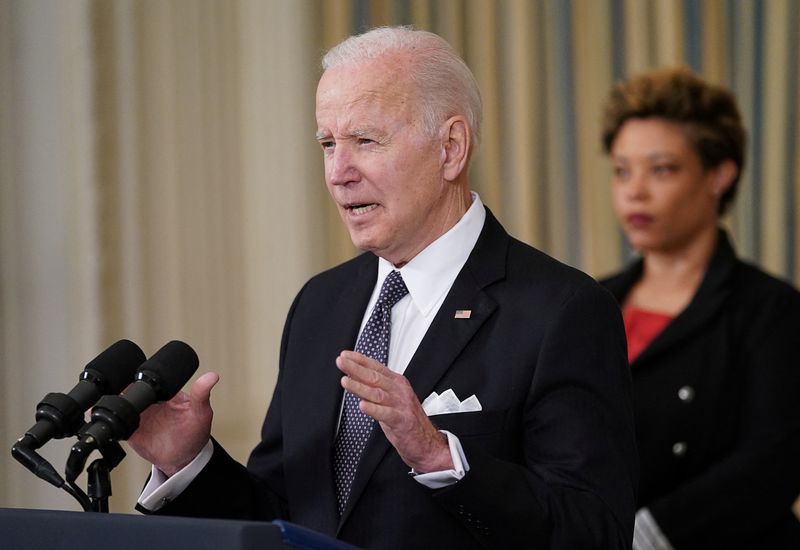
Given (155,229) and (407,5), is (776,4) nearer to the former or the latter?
(407,5)

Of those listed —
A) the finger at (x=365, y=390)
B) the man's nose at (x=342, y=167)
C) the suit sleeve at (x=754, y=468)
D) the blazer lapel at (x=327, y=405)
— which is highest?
the man's nose at (x=342, y=167)

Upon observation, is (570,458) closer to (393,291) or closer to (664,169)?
(393,291)

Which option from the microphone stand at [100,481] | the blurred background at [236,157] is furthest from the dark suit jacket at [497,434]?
the blurred background at [236,157]

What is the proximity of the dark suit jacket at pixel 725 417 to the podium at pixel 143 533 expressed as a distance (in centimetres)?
180

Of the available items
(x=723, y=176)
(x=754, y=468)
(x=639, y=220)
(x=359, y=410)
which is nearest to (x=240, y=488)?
(x=359, y=410)

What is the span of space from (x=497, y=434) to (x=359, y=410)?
0.27 meters

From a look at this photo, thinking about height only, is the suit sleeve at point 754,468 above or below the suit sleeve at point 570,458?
below

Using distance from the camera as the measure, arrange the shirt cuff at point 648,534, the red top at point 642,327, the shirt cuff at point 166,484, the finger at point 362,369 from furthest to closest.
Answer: the red top at point 642,327
the shirt cuff at point 648,534
the shirt cuff at point 166,484
the finger at point 362,369

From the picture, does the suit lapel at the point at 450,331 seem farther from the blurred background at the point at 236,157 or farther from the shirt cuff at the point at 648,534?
the blurred background at the point at 236,157

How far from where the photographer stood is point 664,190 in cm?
352

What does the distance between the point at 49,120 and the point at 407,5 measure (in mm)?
1569

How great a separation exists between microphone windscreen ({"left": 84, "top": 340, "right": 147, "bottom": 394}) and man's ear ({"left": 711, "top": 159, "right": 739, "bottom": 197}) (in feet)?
6.78

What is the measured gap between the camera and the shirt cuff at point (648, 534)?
3148mm

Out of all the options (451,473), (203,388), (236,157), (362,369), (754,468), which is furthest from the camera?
(236,157)
